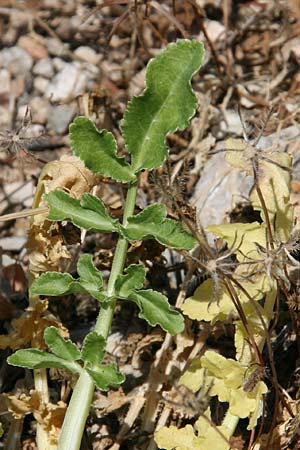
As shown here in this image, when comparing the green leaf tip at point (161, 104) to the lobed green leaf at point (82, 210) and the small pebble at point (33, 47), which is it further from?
the small pebble at point (33, 47)

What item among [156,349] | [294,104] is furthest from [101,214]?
[294,104]

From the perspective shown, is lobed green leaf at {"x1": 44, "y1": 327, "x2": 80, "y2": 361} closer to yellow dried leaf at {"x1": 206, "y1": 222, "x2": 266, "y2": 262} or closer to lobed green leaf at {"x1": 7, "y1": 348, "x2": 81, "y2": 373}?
lobed green leaf at {"x1": 7, "y1": 348, "x2": 81, "y2": 373}

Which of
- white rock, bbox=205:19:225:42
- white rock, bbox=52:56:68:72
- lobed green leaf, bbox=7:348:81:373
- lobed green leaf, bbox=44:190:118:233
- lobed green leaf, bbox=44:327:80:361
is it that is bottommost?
white rock, bbox=52:56:68:72

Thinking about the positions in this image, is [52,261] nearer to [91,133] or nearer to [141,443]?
[91,133]

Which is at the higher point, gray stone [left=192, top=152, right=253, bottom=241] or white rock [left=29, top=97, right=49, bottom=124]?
gray stone [left=192, top=152, right=253, bottom=241]

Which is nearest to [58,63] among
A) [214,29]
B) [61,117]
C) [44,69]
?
[44,69]

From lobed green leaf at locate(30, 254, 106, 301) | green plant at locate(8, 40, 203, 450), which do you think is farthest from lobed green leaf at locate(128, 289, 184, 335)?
lobed green leaf at locate(30, 254, 106, 301)

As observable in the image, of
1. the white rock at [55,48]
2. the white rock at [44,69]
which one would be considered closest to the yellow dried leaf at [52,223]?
the white rock at [44,69]
